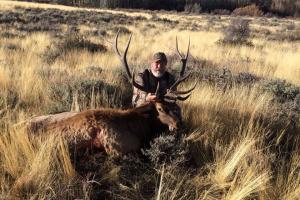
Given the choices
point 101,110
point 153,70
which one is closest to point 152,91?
point 153,70

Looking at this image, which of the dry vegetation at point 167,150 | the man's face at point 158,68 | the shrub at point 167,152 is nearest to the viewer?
the dry vegetation at point 167,150

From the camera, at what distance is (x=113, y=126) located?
445cm

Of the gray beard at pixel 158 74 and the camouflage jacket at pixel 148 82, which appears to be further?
the gray beard at pixel 158 74

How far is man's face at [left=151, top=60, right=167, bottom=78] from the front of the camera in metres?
6.00

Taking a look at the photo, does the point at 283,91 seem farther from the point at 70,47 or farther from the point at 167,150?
the point at 70,47

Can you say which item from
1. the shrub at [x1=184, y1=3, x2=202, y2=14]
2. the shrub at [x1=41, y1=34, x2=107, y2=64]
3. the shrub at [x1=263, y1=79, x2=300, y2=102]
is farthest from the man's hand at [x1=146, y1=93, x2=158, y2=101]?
the shrub at [x1=184, y1=3, x2=202, y2=14]

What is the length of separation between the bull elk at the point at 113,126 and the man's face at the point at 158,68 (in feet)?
3.43

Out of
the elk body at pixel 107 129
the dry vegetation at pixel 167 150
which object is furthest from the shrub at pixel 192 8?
the elk body at pixel 107 129

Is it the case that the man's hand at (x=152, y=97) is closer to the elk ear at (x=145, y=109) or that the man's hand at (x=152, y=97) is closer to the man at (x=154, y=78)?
the elk ear at (x=145, y=109)

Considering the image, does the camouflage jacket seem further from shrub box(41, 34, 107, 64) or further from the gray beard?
shrub box(41, 34, 107, 64)

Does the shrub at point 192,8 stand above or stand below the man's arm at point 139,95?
below

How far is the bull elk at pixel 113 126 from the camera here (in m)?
4.32

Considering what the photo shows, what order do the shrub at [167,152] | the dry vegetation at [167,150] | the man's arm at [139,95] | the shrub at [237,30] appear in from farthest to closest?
1. the shrub at [237,30]
2. the man's arm at [139,95]
3. the shrub at [167,152]
4. the dry vegetation at [167,150]

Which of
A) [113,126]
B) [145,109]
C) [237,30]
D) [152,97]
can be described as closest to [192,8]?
[237,30]
